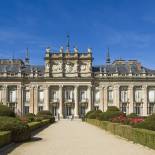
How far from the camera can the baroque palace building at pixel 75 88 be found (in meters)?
73.2

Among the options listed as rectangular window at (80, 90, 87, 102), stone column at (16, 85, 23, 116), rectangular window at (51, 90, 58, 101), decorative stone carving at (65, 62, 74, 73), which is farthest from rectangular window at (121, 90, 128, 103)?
stone column at (16, 85, 23, 116)

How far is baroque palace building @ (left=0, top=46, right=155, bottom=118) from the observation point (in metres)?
73.2

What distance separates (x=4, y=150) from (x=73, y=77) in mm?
56674

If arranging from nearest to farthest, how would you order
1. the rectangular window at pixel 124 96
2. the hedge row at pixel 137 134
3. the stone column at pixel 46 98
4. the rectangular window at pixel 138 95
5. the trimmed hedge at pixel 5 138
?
1. the hedge row at pixel 137 134
2. the trimmed hedge at pixel 5 138
3. the stone column at pixel 46 98
4. the rectangular window at pixel 138 95
5. the rectangular window at pixel 124 96

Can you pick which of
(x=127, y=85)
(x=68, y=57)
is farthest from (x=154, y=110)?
(x=68, y=57)

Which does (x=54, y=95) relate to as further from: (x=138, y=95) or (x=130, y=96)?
(x=138, y=95)

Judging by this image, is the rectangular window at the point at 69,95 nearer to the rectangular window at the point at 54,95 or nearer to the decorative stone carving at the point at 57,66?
the rectangular window at the point at 54,95

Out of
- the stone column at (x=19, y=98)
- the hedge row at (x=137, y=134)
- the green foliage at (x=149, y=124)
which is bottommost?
the hedge row at (x=137, y=134)

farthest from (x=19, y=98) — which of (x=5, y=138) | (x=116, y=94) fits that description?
(x=5, y=138)

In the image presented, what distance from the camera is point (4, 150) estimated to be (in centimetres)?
1700

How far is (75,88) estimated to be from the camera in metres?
73.2

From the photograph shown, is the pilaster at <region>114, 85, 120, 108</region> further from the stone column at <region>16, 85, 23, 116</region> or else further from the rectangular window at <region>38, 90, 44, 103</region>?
the stone column at <region>16, 85, 23, 116</region>

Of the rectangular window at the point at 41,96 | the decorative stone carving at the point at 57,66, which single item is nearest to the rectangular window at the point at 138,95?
the decorative stone carving at the point at 57,66

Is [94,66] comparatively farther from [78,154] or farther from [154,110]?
[78,154]
